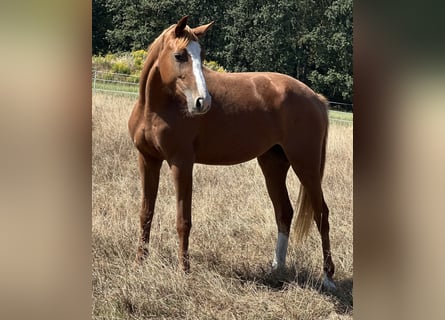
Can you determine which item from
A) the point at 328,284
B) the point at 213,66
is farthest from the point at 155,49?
the point at 328,284

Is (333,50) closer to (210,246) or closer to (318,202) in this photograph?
(318,202)

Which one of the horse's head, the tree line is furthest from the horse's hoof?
the horse's head

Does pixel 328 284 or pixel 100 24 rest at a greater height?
pixel 100 24

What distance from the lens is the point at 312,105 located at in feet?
8.38

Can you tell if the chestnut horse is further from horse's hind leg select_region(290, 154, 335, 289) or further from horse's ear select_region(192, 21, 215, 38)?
horse's ear select_region(192, 21, 215, 38)

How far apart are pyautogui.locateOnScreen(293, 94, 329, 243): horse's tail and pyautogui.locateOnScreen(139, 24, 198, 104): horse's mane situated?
80 cm

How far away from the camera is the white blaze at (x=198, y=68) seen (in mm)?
2172

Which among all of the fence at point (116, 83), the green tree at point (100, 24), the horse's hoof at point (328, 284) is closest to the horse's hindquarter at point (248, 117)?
the fence at point (116, 83)

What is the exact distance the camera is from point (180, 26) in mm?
2191

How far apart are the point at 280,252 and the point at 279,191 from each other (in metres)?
0.33
